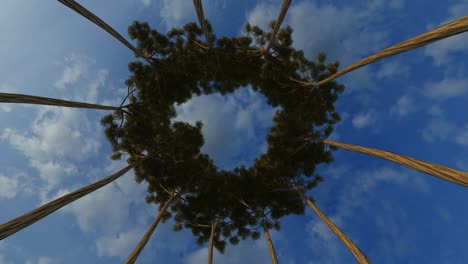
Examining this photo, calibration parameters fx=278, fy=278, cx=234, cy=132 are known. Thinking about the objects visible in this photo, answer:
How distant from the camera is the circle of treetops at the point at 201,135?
38.5 ft

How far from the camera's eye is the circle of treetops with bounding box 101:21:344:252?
38.5 ft

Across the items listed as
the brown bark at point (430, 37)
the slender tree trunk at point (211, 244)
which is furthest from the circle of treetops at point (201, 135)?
the brown bark at point (430, 37)

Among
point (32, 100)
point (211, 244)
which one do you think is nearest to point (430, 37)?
point (32, 100)

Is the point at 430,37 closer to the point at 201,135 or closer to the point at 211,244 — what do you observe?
the point at 201,135

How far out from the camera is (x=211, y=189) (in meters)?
14.0

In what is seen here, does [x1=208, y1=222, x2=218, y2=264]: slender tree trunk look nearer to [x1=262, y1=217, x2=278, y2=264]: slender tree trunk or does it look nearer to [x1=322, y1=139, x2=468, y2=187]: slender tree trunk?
[x1=262, y1=217, x2=278, y2=264]: slender tree trunk

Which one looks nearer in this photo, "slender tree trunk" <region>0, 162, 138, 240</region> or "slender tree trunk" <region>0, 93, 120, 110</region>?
"slender tree trunk" <region>0, 162, 138, 240</region>

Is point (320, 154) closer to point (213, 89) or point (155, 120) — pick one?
point (213, 89)

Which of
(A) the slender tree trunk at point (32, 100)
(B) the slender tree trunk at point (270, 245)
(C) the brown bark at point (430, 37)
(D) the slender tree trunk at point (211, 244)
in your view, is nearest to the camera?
(C) the brown bark at point (430, 37)

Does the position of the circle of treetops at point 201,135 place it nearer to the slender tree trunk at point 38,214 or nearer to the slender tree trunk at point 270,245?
the slender tree trunk at point 270,245

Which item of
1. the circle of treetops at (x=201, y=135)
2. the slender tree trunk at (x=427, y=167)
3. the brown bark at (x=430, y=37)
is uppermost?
the circle of treetops at (x=201, y=135)

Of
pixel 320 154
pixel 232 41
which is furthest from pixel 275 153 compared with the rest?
pixel 232 41

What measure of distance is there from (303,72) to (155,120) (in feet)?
21.9

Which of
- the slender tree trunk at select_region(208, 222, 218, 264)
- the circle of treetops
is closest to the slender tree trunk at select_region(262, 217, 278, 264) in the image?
the circle of treetops
